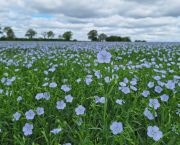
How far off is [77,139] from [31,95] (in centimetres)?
114

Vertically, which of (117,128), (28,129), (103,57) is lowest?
(28,129)

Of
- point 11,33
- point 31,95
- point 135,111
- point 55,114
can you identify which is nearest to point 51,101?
point 55,114

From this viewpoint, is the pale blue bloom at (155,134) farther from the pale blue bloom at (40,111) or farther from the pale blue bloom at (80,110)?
the pale blue bloom at (40,111)

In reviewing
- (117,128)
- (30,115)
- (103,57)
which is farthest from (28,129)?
(103,57)

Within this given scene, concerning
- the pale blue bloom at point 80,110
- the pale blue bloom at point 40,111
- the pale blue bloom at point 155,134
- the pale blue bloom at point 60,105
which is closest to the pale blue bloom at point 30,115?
the pale blue bloom at point 40,111

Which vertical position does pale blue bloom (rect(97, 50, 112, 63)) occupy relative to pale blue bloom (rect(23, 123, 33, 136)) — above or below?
above

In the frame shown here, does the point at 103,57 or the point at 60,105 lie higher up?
the point at 103,57

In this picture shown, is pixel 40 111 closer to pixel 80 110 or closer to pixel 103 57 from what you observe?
pixel 80 110

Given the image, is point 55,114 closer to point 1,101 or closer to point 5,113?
point 5,113

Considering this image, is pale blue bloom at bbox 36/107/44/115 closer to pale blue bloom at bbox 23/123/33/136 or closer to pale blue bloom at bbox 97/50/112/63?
pale blue bloom at bbox 23/123/33/136

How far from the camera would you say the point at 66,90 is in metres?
3.33

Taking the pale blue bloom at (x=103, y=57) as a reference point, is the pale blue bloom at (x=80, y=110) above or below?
below

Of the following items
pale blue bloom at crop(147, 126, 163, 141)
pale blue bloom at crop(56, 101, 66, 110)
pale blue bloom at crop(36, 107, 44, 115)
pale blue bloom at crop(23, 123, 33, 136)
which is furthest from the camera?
pale blue bloom at crop(56, 101, 66, 110)

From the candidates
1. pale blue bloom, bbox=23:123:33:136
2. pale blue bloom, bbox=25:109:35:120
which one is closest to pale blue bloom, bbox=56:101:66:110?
pale blue bloom, bbox=25:109:35:120
